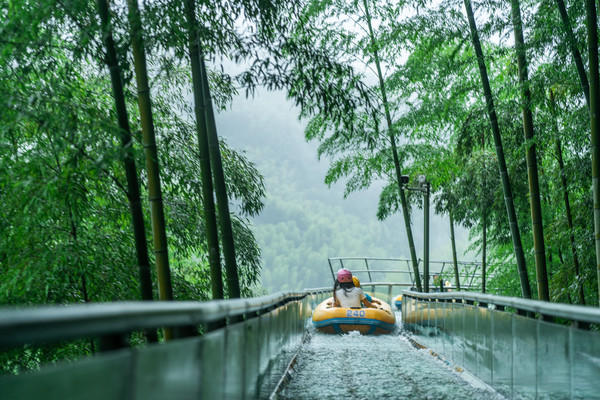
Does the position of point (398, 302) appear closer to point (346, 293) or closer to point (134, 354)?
point (346, 293)

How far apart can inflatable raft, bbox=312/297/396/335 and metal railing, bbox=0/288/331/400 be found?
7.88m

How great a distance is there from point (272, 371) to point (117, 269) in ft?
8.94

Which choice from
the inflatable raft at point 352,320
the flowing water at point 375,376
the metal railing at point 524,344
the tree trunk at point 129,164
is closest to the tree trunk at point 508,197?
the metal railing at point 524,344

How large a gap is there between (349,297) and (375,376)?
5868 mm

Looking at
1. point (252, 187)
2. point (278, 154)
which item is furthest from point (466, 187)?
point (278, 154)

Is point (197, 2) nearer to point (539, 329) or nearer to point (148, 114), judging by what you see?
point (148, 114)

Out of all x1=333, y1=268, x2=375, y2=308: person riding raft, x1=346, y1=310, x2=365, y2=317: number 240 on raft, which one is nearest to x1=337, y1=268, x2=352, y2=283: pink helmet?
x1=333, y1=268, x2=375, y2=308: person riding raft

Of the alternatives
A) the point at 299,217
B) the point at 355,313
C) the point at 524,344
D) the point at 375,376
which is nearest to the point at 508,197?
the point at 375,376

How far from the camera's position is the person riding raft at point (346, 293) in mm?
12008

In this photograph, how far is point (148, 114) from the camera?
5668 millimetres

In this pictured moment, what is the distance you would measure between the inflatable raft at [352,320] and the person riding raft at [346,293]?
1.57 feet

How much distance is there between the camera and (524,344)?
14.4ft

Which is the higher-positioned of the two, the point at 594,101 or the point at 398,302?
the point at 594,101

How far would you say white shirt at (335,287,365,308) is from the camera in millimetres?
11992
